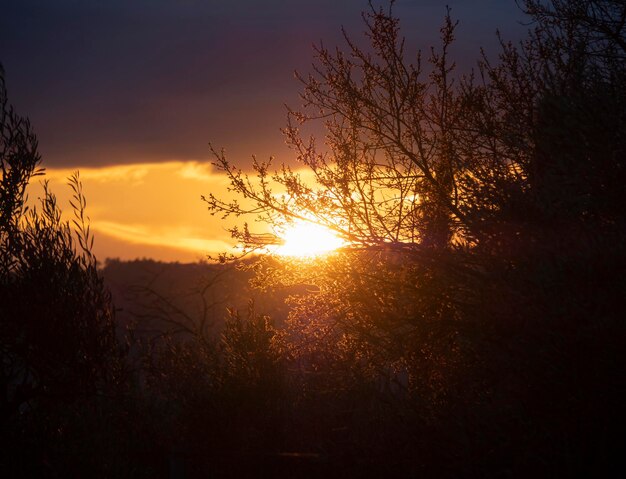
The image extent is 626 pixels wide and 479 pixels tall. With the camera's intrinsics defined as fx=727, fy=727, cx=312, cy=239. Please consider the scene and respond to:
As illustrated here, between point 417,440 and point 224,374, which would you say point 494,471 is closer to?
point 417,440

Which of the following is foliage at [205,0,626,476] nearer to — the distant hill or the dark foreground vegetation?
the dark foreground vegetation

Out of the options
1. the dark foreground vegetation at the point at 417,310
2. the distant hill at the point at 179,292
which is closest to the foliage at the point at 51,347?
the dark foreground vegetation at the point at 417,310

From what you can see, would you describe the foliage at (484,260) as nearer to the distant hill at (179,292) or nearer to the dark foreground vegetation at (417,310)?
the dark foreground vegetation at (417,310)

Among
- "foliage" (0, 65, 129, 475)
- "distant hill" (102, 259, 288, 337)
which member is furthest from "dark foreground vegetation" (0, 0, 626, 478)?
"distant hill" (102, 259, 288, 337)

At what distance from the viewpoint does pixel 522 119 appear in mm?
11820

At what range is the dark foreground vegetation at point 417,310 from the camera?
8391 millimetres

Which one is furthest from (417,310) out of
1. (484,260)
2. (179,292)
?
(179,292)

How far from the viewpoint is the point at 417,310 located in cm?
1141

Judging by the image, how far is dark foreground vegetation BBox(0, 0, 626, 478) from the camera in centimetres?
Answer: 839

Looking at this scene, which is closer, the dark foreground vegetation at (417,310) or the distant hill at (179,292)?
the dark foreground vegetation at (417,310)

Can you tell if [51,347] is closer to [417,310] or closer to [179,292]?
[417,310]

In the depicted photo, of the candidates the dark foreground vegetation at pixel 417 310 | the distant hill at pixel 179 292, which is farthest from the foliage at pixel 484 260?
the distant hill at pixel 179 292

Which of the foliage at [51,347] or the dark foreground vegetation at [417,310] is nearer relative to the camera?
the dark foreground vegetation at [417,310]

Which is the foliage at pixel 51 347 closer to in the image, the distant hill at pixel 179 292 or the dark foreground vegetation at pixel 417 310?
the dark foreground vegetation at pixel 417 310
